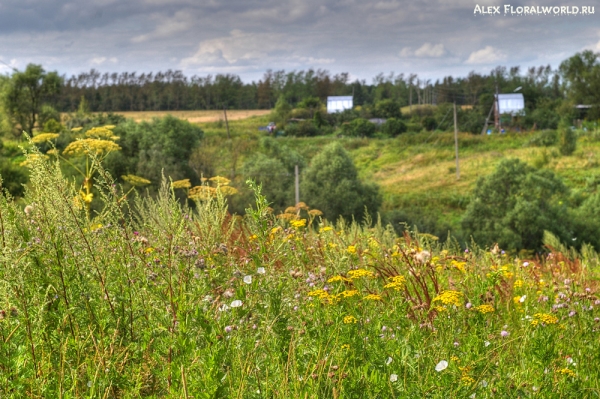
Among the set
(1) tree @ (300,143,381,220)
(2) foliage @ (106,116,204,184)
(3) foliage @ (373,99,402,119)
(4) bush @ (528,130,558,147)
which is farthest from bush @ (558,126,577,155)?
(3) foliage @ (373,99,402,119)

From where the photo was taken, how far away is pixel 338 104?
219 feet

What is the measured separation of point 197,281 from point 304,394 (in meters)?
0.98

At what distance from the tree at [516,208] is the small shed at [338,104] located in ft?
133

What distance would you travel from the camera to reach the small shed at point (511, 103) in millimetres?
57862

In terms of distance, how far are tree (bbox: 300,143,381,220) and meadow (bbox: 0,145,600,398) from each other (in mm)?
24439

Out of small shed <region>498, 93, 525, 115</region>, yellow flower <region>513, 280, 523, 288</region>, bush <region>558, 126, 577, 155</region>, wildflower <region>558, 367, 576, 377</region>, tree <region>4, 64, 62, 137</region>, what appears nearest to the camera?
wildflower <region>558, 367, 576, 377</region>

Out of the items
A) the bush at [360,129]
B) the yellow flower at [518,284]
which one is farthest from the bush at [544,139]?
the yellow flower at [518,284]

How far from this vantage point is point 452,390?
1946 millimetres

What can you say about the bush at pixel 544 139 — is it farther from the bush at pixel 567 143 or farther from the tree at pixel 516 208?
the tree at pixel 516 208

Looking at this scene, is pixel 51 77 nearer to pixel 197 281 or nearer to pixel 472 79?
pixel 197 281

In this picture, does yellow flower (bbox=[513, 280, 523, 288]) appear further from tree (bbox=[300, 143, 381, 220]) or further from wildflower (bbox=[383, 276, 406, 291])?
tree (bbox=[300, 143, 381, 220])

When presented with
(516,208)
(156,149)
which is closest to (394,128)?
(156,149)

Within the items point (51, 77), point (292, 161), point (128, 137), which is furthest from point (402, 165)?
point (51, 77)

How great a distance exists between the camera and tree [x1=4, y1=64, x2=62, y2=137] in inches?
1770
